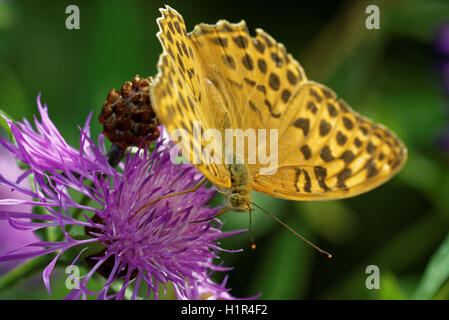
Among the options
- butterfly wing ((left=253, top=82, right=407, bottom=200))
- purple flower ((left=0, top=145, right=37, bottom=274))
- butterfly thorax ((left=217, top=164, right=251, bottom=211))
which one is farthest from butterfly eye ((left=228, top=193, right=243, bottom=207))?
purple flower ((left=0, top=145, right=37, bottom=274))

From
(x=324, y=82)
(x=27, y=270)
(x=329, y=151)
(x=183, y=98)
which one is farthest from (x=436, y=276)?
(x=324, y=82)

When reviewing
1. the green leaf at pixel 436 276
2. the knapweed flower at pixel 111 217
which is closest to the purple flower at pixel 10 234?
the knapweed flower at pixel 111 217

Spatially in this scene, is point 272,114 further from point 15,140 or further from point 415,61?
point 415,61

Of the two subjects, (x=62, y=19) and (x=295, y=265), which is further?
(x=62, y=19)

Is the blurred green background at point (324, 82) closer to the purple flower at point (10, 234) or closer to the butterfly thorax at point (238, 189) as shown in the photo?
the purple flower at point (10, 234)

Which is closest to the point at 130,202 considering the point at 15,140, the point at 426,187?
the point at 15,140

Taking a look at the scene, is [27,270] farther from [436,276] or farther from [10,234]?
[436,276]
